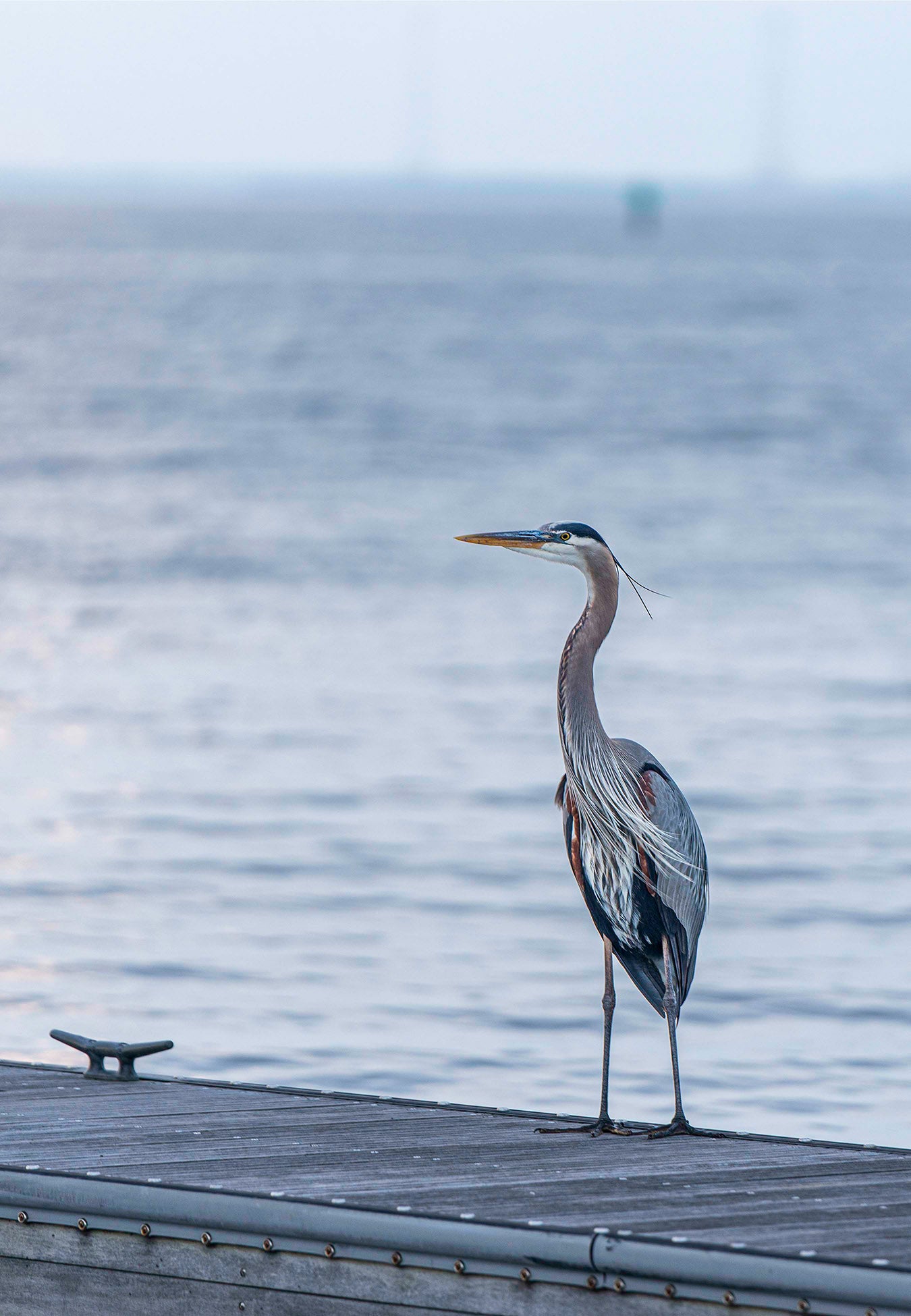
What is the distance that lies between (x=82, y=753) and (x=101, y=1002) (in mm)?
6752

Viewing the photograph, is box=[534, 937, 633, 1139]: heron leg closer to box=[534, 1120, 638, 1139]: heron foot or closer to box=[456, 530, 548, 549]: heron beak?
box=[534, 1120, 638, 1139]: heron foot

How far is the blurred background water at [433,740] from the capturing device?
11117 mm

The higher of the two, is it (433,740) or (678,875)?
(678,875)

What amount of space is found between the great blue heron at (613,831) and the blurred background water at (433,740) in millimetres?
2951

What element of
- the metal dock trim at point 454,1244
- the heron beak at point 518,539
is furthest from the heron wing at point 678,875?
the metal dock trim at point 454,1244

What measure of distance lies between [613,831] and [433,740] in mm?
11477

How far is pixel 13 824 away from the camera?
15742 millimetres

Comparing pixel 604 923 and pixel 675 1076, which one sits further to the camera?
pixel 604 923

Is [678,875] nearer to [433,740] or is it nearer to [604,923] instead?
[604,923]

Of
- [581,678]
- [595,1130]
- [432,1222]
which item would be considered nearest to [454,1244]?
[432,1222]

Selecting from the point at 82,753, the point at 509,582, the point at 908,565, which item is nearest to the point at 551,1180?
the point at 82,753

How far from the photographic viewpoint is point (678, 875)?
674 cm

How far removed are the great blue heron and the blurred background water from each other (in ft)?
9.68

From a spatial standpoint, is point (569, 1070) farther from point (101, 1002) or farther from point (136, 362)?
point (136, 362)
